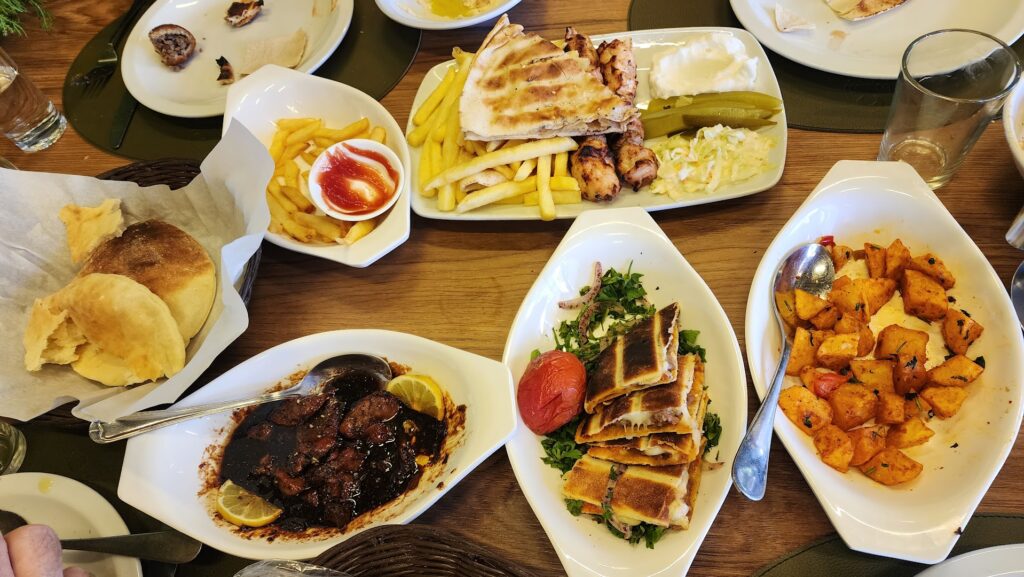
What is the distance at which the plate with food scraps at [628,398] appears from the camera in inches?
60.9

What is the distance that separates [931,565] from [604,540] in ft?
2.44

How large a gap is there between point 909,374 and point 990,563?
50 cm

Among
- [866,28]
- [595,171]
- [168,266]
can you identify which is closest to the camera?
[168,266]

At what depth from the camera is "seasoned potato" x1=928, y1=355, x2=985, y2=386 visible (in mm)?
1688

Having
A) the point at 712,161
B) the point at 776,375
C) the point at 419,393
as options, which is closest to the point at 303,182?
the point at 419,393

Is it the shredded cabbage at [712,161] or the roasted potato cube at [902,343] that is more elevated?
the shredded cabbage at [712,161]

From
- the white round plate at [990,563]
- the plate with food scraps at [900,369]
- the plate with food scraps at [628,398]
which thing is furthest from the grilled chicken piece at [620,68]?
the white round plate at [990,563]

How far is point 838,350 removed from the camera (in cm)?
177

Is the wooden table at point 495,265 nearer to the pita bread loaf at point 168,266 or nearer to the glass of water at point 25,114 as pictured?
the pita bread loaf at point 168,266

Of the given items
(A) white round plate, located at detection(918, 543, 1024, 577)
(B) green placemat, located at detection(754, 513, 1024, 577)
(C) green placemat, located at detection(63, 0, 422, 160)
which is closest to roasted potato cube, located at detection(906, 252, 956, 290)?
(B) green placemat, located at detection(754, 513, 1024, 577)

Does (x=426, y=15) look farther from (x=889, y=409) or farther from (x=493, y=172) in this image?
(x=889, y=409)

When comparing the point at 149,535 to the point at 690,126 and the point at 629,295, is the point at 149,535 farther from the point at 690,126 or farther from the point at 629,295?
the point at 690,126

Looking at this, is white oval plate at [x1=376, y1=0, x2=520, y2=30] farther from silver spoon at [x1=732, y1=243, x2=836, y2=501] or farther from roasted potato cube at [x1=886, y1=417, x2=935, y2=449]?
roasted potato cube at [x1=886, y1=417, x2=935, y2=449]

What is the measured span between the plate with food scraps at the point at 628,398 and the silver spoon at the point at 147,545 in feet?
3.04
